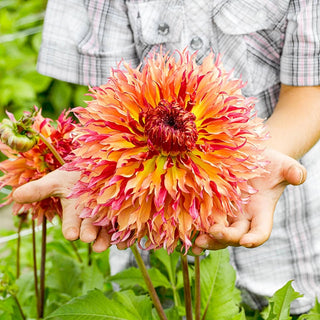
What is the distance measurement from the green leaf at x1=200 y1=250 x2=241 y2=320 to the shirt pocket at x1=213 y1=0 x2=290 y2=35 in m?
0.45

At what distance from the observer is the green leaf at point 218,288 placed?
2.55ft

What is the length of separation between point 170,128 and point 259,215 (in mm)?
193

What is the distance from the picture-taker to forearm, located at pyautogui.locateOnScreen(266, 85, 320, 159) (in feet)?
2.91

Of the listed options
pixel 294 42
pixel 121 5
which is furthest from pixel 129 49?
pixel 294 42

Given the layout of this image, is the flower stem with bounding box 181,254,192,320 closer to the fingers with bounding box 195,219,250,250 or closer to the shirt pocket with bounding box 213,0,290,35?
the fingers with bounding box 195,219,250,250

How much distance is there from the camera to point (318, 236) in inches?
41.6

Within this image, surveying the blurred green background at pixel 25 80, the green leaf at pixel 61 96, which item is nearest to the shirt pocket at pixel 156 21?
the blurred green background at pixel 25 80

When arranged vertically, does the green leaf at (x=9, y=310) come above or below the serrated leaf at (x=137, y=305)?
below

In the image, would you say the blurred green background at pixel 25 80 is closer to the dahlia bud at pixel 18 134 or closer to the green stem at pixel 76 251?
the green stem at pixel 76 251

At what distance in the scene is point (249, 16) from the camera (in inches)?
38.5

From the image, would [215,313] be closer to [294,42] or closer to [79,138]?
[79,138]

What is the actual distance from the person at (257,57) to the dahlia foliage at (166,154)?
300mm

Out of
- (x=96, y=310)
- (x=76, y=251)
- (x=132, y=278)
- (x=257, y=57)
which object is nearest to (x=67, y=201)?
(x=96, y=310)

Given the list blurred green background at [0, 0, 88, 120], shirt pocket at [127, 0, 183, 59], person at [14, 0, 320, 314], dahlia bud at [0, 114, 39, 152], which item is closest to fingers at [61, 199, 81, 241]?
dahlia bud at [0, 114, 39, 152]
